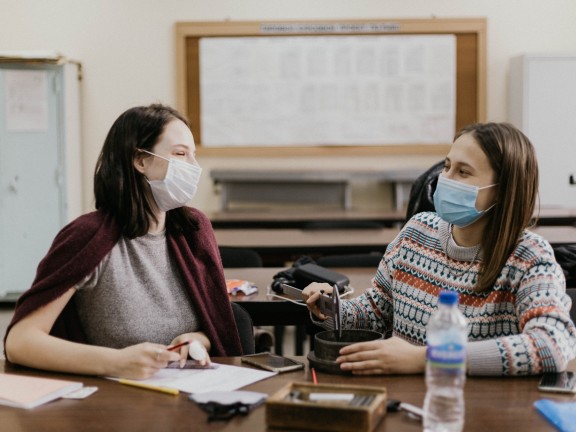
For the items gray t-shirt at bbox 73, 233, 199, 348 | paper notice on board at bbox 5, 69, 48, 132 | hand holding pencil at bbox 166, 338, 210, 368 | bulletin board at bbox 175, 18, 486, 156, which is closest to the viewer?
hand holding pencil at bbox 166, 338, 210, 368

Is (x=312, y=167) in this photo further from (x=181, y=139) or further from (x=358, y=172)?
(x=181, y=139)

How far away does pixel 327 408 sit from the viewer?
1.19 meters

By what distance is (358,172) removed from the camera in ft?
19.2

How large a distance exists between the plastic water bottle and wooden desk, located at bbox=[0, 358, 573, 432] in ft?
0.12

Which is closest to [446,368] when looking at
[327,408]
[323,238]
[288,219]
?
[327,408]

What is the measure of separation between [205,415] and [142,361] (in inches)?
10.0

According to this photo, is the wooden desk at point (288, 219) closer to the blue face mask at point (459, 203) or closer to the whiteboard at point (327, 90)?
the whiteboard at point (327, 90)

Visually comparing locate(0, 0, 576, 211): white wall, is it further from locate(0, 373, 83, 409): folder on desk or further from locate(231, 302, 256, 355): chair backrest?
locate(0, 373, 83, 409): folder on desk

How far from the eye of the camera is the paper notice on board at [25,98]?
210 inches

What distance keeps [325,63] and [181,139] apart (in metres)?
4.34

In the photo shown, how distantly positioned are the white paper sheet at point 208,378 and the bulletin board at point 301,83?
4555mm

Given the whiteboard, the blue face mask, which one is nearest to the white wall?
the whiteboard

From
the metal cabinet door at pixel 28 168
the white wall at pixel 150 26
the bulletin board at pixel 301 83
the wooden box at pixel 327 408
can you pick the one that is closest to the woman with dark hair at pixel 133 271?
the wooden box at pixel 327 408

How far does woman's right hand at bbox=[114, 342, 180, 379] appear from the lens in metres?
1.47
